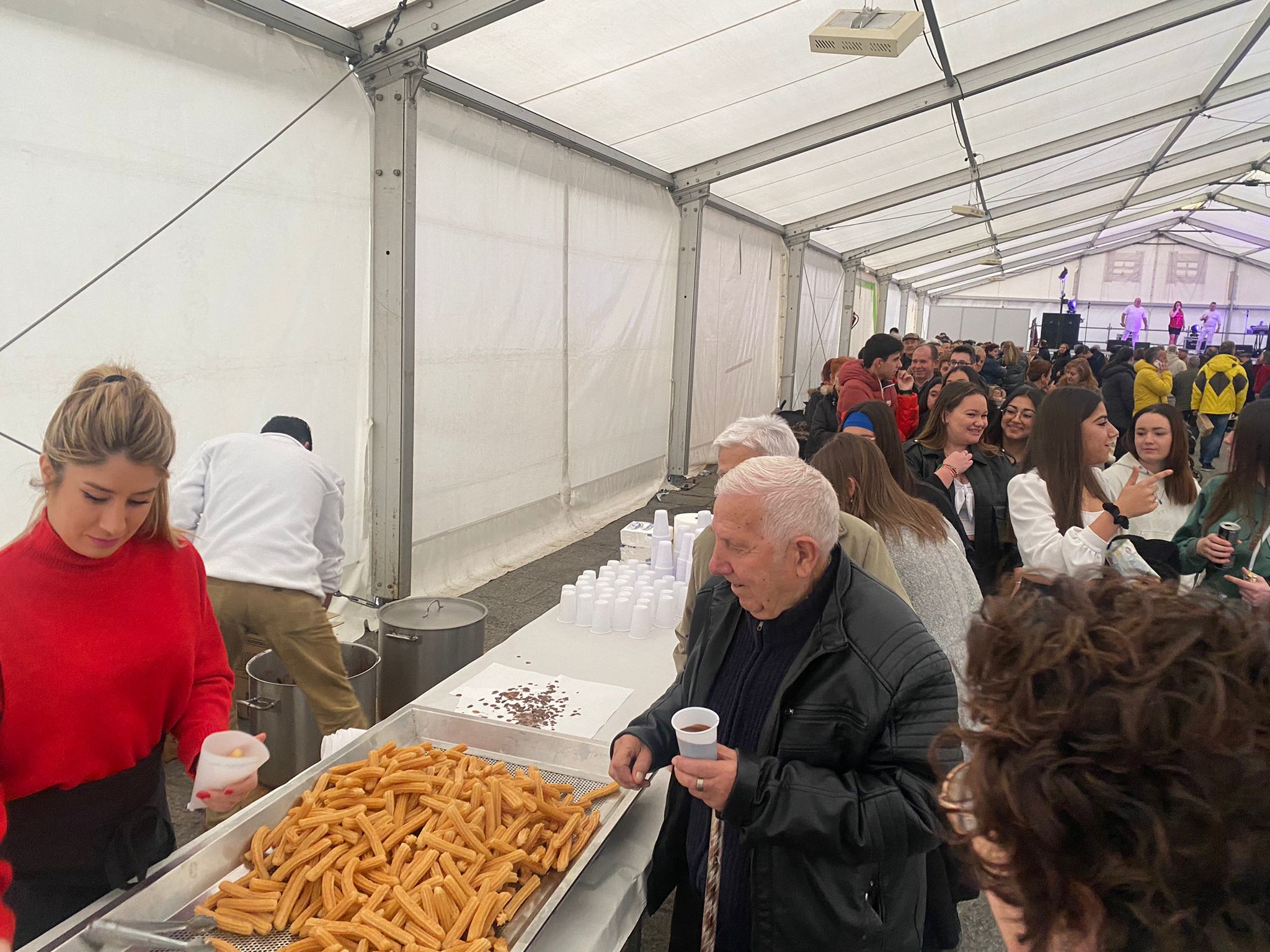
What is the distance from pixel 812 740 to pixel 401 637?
2249mm

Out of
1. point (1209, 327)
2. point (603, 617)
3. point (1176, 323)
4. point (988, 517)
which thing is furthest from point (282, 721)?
point (1209, 327)

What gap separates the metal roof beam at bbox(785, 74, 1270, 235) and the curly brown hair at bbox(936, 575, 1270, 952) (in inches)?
453

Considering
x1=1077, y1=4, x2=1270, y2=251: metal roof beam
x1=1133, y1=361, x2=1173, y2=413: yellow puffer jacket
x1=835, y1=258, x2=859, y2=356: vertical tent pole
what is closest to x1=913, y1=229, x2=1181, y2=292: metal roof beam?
x1=835, y1=258, x2=859, y2=356: vertical tent pole

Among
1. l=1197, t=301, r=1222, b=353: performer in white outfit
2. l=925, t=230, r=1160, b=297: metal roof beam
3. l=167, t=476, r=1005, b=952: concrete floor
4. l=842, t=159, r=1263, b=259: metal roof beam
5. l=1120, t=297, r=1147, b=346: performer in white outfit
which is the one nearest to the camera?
l=167, t=476, r=1005, b=952: concrete floor

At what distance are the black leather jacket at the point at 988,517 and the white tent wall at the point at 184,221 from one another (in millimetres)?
3309

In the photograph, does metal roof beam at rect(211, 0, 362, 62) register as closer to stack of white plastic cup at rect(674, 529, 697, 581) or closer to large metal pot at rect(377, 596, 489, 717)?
large metal pot at rect(377, 596, 489, 717)

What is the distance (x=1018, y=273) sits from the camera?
3070cm

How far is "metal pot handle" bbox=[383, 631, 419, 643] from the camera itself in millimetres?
3402

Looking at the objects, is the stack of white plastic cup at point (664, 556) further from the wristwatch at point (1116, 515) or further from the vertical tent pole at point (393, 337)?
the vertical tent pole at point (393, 337)

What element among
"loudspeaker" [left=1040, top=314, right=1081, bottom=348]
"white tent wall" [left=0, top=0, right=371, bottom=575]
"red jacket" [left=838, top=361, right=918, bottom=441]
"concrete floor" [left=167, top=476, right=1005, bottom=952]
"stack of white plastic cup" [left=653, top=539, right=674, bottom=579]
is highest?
"loudspeaker" [left=1040, top=314, right=1081, bottom=348]

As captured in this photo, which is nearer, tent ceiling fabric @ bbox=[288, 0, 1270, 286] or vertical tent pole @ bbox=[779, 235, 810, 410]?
tent ceiling fabric @ bbox=[288, 0, 1270, 286]

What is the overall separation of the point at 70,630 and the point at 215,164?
3.02 m

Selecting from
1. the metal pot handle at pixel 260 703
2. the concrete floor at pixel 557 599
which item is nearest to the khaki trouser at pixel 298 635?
the metal pot handle at pixel 260 703

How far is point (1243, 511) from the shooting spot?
300 cm
